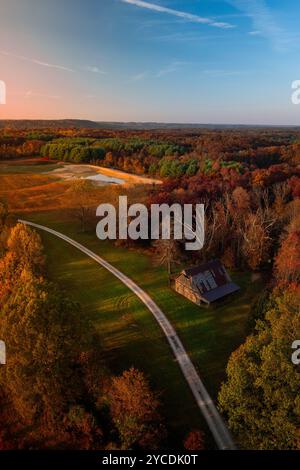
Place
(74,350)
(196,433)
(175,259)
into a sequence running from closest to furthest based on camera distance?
(196,433), (74,350), (175,259)

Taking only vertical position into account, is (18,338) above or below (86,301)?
above

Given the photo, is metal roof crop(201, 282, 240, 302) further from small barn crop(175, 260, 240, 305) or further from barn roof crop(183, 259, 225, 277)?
barn roof crop(183, 259, 225, 277)

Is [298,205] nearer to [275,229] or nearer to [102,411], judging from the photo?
[275,229]

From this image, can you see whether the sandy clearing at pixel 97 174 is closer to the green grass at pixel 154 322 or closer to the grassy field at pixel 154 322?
the grassy field at pixel 154 322

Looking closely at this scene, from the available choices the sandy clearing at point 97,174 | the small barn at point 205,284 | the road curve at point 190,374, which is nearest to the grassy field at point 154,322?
the road curve at point 190,374

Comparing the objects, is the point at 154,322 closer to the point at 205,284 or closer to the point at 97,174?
the point at 205,284

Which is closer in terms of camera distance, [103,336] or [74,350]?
[74,350]
